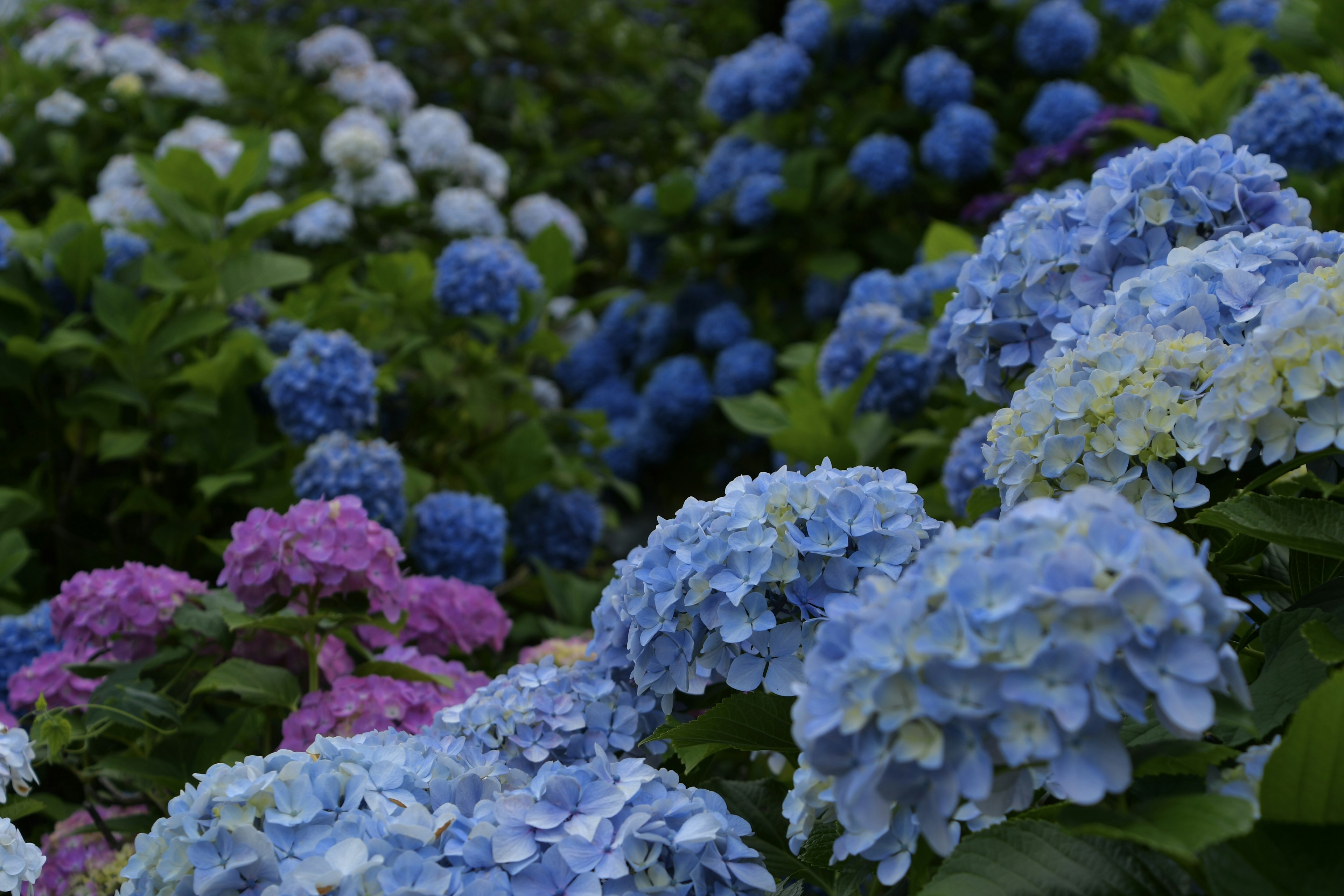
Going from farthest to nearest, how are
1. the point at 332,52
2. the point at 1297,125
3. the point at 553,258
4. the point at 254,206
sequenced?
the point at 332,52 → the point at 254,206 → the point at 553,258 → the point at 1297,125

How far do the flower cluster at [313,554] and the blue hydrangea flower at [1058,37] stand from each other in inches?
131

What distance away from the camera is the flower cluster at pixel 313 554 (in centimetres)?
167

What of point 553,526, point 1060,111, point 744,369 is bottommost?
point 744,369

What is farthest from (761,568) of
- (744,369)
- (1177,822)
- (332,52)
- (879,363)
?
(332,52)

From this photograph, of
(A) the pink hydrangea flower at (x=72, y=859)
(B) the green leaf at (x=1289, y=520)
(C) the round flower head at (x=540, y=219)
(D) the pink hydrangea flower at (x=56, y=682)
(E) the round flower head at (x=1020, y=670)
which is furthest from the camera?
(C) the round flower head at (x=540, y=219)

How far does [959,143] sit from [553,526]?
1990 mm

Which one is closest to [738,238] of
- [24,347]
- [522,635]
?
[522,635]

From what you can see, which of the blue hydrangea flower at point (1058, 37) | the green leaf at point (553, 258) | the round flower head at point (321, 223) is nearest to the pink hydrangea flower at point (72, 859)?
the green leaf at point (553, 258)

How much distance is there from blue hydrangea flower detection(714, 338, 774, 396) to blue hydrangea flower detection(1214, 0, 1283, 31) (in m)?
2.06

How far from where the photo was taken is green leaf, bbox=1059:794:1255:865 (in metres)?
0.79

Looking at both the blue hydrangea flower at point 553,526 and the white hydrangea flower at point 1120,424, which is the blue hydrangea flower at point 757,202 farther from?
the white hydrangea flower at point 1120,424

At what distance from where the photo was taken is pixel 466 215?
4.04 meters

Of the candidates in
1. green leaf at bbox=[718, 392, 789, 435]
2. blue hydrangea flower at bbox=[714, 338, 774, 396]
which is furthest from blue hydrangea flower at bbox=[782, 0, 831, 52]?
green leaf at bbox=[718, 392, 789, 435]

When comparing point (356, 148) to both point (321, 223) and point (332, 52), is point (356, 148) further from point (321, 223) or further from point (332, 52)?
point (332, 52)
